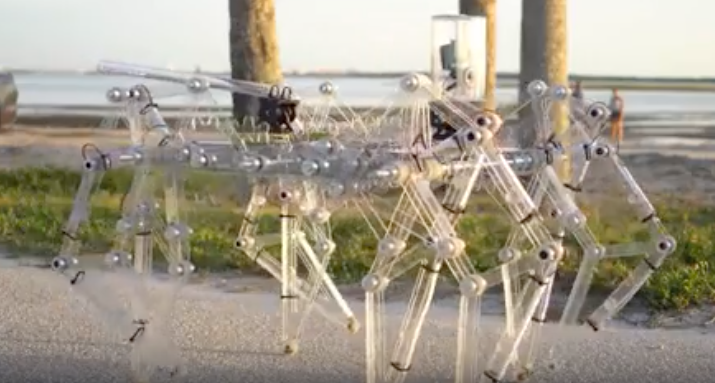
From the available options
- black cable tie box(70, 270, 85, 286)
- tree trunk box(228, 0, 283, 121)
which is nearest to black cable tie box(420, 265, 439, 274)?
black cable tie box(70, 270, 85, 286)

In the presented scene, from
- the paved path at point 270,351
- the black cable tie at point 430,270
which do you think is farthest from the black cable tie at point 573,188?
the paved path at point 270,351

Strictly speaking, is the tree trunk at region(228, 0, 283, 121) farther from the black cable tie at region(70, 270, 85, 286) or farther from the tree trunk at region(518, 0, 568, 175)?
the black cable tie at region(70, 270, 85, 286)

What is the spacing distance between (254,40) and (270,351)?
21.2ft

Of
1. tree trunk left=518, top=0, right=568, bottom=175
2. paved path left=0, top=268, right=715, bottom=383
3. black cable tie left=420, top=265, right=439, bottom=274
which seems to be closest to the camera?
black cable tie left=420, top=265, right=439, bottom=274

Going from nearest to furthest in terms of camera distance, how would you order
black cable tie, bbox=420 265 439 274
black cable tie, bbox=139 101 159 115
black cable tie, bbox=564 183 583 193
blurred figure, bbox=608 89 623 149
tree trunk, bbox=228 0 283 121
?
black cable tie, bbox=420 265 439 274 < black cable tie, bbox=564 183 583 193 < black cable tie, bbox=139 101 159 115 < blurred figure, bbox=608 89 623 149 < tree trunk, bbox=228 0 283 121

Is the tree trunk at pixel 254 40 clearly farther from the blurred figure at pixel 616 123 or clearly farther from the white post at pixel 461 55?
the white post at pixel 461 55

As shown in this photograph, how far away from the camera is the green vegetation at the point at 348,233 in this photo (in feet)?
34.8

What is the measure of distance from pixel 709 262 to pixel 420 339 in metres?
3.28

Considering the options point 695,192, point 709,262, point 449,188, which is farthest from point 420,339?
point 695,192

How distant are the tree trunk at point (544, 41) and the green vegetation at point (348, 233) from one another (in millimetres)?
1596

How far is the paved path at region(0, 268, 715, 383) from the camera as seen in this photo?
8766 millimetres

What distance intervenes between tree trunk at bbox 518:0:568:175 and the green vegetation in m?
1.60

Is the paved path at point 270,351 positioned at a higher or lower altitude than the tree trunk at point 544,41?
lower

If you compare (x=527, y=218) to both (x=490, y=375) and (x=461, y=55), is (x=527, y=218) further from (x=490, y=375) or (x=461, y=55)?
(x=461, y=55)
